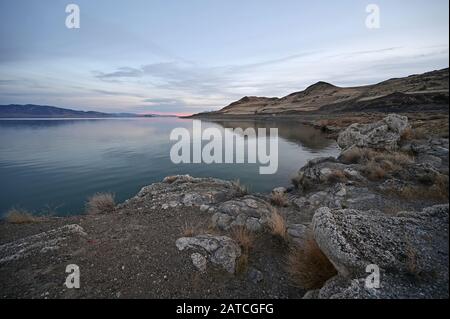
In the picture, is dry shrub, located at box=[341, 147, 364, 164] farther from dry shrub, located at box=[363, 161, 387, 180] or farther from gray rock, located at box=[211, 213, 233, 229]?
gray rock, located at box=[211, 213, 233, 229]

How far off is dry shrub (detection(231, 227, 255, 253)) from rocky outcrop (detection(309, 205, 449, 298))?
67.6 inches

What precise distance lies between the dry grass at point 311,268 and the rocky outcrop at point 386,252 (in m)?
0.42

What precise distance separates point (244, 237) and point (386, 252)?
9.13 ft

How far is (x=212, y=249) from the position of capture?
183 inches

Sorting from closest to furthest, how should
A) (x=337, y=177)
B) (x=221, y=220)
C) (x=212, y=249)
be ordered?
(x=212, y=249) → (x=221, y=220) → (x=337, y=177)

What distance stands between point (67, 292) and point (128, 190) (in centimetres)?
1141

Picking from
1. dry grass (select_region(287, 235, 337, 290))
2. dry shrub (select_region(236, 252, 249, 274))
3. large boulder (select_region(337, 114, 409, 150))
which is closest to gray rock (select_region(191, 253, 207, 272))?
dry shrub (select_region(236, 252, 249, 274))

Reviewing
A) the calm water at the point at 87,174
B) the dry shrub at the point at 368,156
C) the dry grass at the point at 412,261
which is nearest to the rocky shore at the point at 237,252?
the dry grass at the point at 412,261

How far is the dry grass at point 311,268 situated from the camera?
3.78 metres

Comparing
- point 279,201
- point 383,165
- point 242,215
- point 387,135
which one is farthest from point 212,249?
point 387,135

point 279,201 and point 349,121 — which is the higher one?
point 349,121

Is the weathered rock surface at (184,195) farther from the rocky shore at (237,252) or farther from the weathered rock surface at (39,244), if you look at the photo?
the weathered rock surface at (39,244)

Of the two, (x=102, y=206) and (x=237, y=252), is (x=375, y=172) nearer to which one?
(x=237, y=252)

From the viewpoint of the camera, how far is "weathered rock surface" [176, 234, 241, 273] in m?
4.39
